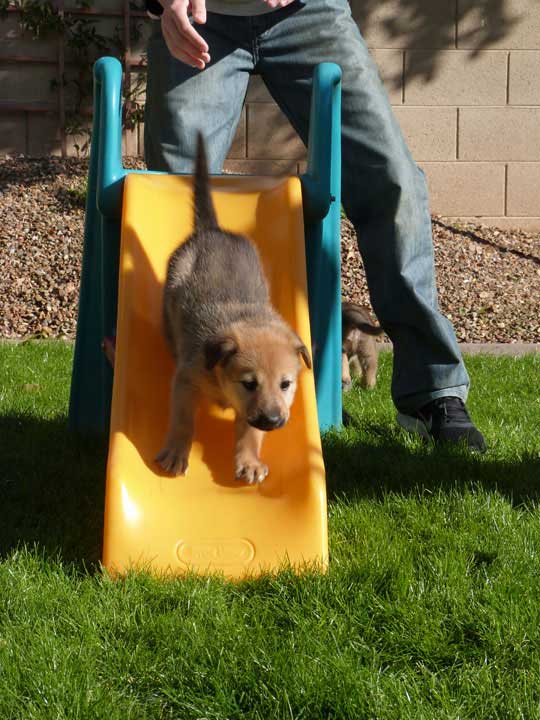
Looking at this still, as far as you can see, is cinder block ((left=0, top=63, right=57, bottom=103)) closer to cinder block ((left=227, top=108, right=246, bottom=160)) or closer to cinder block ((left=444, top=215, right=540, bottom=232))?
cinder block ((left=227, top=108, right=246, bottom=160))

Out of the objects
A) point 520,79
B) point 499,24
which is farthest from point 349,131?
point 499,24

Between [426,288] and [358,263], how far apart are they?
4202 mm

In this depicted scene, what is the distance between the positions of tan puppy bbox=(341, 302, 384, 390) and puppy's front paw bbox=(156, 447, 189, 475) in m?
2.63

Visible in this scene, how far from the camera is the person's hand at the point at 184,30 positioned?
3.35 m

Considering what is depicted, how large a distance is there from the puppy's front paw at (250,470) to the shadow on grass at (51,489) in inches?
19.5

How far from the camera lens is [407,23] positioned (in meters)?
9.02

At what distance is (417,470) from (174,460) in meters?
1.07

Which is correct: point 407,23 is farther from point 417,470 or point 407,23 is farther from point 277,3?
point 417,470

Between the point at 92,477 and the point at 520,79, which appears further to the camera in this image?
the point at 520,79

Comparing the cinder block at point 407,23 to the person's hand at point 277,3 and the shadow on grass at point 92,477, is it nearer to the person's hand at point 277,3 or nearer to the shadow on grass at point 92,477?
the person's hand at point 277,3

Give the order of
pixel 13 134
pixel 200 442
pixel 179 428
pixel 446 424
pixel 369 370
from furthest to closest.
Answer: pixel 13 134, pixel 369 370, pixel 446 424, pixel 200 442, pixel 179 428

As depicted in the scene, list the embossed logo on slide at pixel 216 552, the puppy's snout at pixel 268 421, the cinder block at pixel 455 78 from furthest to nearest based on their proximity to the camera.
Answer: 1. the cinder block at pixel 455 78
2. the puppy's snout at pixel 268 421
3. the embossed logo on slide at pixel 216 552

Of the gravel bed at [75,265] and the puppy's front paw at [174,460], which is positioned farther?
the gravel bed at [75,265]

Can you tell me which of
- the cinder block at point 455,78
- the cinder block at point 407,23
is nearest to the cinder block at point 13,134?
the cinder block at point 407,23
